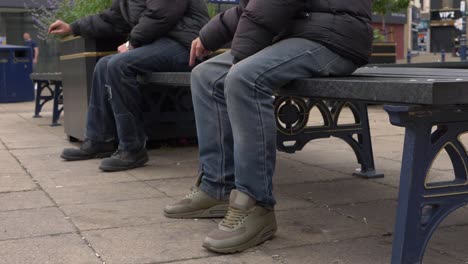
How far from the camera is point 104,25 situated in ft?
19.7

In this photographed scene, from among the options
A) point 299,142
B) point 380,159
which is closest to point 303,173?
point 299,142

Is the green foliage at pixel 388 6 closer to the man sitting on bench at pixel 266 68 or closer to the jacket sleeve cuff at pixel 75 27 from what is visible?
the jacket sleeve cuff at pixel 75 27

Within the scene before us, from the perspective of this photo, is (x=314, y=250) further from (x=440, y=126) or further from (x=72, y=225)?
(x=72, y=225)

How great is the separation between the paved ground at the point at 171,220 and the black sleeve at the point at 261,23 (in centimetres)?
89

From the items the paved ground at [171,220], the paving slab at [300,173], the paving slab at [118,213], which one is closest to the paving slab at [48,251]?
the paved ground at [171,220]

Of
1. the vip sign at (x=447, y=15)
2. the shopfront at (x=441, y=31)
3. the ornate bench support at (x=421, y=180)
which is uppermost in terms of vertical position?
the ornate bench support at (x=421, y=180)

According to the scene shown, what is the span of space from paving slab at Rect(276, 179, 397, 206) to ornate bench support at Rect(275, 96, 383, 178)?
23 cm

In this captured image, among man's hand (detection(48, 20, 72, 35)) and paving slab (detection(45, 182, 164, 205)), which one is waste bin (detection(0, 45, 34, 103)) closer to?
man's hand (detection(48, 20, 72, 35))

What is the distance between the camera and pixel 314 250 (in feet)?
10.0

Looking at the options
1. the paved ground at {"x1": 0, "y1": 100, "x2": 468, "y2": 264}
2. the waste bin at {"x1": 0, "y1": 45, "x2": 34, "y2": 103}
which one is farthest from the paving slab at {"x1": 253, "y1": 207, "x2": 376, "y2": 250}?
the waste bin at {"x1": 0, "y1": 45, "x2": 34, "y2": 103}

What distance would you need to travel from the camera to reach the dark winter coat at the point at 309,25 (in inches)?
119

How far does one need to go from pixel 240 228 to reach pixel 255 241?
93mm

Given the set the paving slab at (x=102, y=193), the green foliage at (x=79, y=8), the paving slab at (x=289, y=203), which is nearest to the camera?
the paving slab at (x=289, y=203)

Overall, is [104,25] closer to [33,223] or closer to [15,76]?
[33,223]
